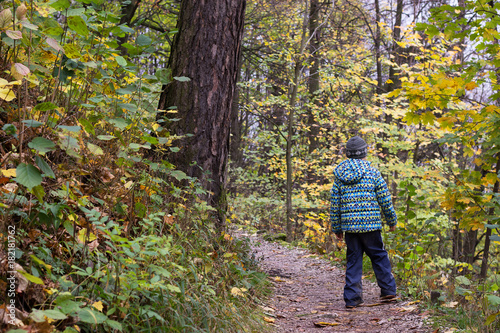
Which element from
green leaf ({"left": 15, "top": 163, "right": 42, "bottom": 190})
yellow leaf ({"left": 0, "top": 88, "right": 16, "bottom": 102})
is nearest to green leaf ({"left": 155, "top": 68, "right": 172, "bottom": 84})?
yellow leaf ({"left": 0, "top": 88, "right": 16, "bottom": 102})

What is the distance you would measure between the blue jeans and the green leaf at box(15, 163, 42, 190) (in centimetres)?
374

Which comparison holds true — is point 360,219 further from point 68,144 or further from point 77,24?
point 77,24

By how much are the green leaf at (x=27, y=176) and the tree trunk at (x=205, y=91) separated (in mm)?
2445

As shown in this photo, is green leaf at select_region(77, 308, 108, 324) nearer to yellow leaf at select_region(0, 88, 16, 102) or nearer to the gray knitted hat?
yellow leaf at select_region(0, 88, 16, 102)

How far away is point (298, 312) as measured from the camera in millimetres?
4266

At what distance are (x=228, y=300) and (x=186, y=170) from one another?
1545 millimetres

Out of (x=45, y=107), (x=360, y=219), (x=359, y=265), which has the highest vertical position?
(x=45, y=107)

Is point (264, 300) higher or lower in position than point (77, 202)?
lower

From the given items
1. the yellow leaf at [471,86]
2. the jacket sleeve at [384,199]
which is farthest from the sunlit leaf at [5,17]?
the yellow leaf at [471,86]

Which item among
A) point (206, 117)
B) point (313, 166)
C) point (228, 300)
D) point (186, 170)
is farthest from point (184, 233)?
point (313, 166)

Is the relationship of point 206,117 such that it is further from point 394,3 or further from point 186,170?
point 394,3

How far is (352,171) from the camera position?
4.59 meters

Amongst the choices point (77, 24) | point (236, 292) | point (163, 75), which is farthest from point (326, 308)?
point (77, 24)

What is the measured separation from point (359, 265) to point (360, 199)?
806mm
